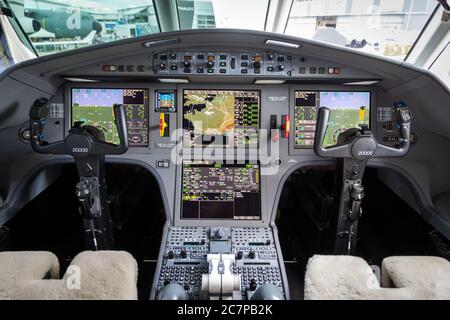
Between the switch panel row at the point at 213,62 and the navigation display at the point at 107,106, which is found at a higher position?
the switch panel row at the point at 213,62

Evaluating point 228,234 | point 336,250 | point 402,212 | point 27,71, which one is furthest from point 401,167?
point 27,71

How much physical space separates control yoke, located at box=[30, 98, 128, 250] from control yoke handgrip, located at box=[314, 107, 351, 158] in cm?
A: 101

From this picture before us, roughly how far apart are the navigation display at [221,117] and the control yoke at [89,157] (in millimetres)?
622

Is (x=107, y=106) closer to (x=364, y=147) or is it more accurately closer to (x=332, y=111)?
(x=332, y=111)

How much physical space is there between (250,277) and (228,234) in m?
0.37

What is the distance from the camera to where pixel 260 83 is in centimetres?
234

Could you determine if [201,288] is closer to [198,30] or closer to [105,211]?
[105,211]

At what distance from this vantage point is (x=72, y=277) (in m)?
1.13

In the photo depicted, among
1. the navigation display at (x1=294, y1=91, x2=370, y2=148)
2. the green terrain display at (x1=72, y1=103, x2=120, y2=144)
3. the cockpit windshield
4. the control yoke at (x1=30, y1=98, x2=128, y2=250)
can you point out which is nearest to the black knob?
the control yoke at (x1=30, y1=98, x2=128, y2=250)

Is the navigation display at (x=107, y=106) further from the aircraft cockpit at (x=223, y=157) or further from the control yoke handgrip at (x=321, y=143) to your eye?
the control yoke handgrip at (x=321, y=143)

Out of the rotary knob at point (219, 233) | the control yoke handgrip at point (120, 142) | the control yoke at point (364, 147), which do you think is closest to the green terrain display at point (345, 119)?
the control yoke at point (364, 147)

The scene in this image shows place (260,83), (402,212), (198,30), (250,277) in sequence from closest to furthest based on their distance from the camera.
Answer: (250,277), (198,30), (260,83), (402,212)

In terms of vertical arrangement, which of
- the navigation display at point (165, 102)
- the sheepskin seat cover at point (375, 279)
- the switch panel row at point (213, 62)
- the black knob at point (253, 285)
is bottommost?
the black knob at point (253, 285)

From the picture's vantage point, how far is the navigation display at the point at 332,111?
7.81 feet
